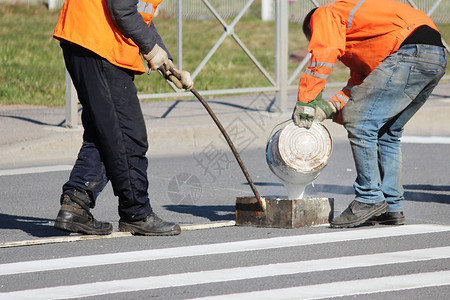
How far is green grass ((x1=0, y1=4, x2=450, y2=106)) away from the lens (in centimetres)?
1405

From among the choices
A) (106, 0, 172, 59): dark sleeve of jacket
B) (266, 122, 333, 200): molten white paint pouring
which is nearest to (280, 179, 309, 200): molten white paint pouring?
(266, 122, 333, 200): molten white paint pouring

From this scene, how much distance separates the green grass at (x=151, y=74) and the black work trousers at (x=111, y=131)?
7.08 metres

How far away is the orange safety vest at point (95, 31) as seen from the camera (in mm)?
5629

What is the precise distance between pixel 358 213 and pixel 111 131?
166 centimetres

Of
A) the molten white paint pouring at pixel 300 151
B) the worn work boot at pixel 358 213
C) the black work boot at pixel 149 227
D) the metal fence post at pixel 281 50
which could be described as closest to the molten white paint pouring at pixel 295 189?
the molten white paint pouring at pixel 300 151

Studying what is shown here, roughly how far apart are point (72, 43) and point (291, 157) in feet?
5.15

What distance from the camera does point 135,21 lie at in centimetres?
560

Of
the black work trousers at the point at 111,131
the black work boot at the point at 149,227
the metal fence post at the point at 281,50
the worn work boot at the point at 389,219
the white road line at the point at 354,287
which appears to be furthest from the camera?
the metal fence post at the point at 281,50

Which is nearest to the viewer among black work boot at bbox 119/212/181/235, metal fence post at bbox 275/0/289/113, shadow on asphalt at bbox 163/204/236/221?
black work boot at bbox 119/212/181/235

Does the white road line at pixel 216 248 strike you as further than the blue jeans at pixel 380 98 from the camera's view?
No

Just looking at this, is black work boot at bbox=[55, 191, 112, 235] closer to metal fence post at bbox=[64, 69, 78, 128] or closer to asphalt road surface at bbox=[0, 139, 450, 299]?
asphalt road surface at bbox=[0, 139, 450, 299]

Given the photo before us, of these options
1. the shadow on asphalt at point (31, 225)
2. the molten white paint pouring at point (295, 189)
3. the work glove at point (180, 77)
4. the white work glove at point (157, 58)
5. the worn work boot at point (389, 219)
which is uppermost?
the white work glove at point (157, 58)

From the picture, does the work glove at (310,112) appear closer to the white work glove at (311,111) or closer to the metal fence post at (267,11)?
the white work glove at (311,111)

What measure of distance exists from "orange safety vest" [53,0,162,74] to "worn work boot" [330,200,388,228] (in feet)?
5.58
